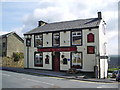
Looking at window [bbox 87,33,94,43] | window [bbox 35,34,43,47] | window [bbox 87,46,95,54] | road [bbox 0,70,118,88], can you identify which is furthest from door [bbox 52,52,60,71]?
road [bbox 0,70,118,88]

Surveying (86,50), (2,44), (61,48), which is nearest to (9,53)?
(2,44)

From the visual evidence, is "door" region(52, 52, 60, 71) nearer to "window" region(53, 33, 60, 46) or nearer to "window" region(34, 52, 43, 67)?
"window" region(53, 33, 60, 46)

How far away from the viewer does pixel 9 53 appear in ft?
128

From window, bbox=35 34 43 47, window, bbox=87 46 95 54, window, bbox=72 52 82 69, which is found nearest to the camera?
window, bbox=87 46 95 54

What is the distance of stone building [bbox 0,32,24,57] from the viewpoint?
38.9m

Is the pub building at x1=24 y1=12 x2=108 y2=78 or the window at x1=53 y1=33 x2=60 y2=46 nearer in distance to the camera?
the pub building at x1=24 y1=12 x2=108 y2=78

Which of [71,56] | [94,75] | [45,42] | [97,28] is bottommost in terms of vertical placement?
[94,75]

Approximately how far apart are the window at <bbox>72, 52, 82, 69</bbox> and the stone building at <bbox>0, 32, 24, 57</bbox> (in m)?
22.7

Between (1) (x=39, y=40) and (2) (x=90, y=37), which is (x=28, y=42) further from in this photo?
(2) (x=90, y=37)

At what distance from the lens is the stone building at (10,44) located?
38938 mm

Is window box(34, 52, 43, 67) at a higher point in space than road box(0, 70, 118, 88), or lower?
higher

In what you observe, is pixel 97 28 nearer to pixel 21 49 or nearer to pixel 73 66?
pixel 73 66

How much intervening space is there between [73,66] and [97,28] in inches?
244

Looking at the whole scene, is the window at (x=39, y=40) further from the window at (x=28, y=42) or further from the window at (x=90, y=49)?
the window at (x=90, y=49)
